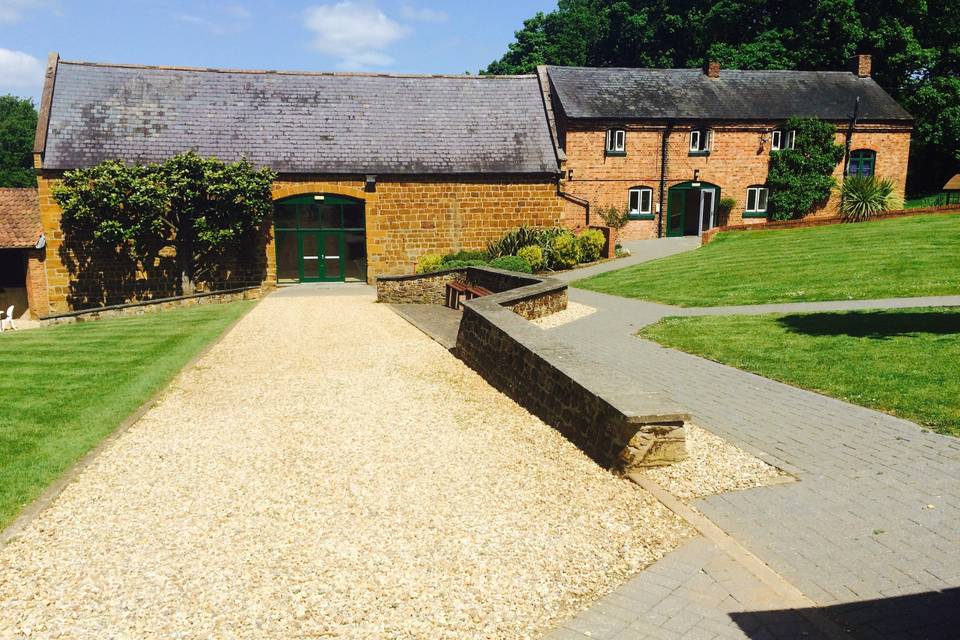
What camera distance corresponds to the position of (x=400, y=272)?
26141 millimetres

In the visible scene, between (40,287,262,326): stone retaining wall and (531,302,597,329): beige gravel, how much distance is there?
11401mm

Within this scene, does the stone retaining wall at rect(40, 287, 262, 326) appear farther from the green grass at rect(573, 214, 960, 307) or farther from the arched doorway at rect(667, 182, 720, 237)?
the arched doorway at rect(667, 182, 720, 237)

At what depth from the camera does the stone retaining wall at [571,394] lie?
641 cm

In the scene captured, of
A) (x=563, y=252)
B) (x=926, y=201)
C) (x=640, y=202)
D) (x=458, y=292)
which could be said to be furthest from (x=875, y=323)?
(x=926, y=201)

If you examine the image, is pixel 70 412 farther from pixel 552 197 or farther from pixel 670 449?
pixel 552 197

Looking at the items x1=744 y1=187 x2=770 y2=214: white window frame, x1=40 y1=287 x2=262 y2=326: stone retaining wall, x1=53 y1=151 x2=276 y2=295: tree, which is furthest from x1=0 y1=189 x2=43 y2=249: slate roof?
x1=744 y1=187 x2=770 y2=214: white window frame

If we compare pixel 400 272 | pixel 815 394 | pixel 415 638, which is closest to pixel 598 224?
pixel 400 272

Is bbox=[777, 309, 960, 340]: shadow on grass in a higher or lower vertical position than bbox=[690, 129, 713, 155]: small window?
lower

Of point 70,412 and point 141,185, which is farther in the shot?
point 141,185

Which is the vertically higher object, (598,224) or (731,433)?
(598,224)

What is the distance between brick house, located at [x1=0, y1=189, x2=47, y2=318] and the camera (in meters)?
23.3

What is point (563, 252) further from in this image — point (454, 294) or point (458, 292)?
point (458, 292)

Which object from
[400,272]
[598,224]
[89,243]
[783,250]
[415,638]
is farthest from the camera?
[598,224]

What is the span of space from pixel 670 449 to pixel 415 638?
3279 mm
